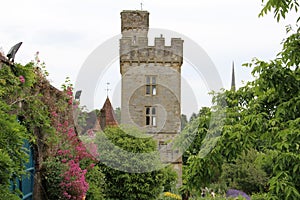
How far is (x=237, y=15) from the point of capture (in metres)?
10.6

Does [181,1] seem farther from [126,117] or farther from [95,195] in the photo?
[126,117]

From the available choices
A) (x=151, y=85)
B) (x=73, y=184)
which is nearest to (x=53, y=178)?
(x=73, y=184)

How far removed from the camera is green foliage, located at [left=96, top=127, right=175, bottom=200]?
12961 millimetres

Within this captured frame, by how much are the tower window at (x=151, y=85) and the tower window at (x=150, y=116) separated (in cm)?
72

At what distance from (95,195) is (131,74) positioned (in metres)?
13.0

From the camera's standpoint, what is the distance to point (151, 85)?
22328mm

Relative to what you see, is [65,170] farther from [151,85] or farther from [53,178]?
[151,85]

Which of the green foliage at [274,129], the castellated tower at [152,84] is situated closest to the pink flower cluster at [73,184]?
the green foliage at [274,129]

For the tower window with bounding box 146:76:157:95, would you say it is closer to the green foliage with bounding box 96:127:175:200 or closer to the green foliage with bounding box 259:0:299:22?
the green foliage with bounding box 96:127:175:200

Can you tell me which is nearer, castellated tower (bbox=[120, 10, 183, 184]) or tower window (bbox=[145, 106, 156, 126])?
castellated tower (bbox=[120, 10, 183, 184])

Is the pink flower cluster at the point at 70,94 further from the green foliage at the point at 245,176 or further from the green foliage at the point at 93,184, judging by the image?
the green foliage at the point at 245,176

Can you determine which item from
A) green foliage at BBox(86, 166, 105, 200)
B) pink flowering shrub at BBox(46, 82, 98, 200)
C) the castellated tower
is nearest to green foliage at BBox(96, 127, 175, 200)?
green foliage at BBox(86, 166, 105, 200)

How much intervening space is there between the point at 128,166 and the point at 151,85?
971 centimetres

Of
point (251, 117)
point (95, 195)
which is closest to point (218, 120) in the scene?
point (251, 117)
